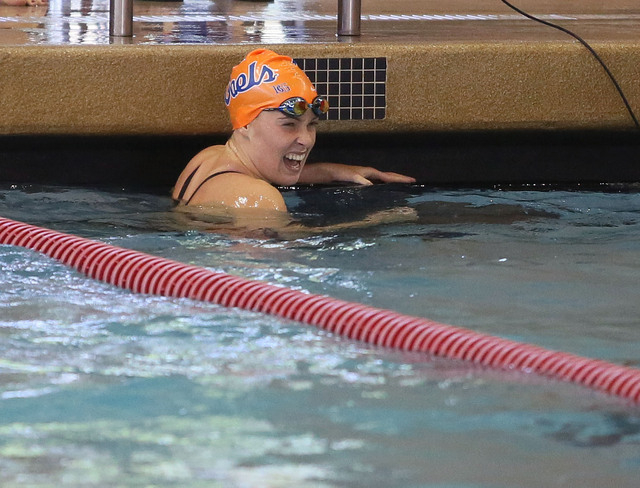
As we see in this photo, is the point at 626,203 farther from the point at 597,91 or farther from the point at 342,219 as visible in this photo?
the point at 342,219

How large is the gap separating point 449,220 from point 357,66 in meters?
0.97

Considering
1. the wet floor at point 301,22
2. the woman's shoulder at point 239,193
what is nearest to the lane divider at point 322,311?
the woman's shoulder at point 239,193

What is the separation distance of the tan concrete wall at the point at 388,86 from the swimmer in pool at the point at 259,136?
0.31 metres

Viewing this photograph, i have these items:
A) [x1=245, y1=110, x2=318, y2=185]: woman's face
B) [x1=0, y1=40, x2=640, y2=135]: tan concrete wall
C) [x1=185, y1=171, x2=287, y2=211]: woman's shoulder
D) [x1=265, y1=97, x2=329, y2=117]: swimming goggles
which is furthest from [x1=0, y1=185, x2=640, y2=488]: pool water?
[x1=0, y1=40, x2=640, y2=135]: tan concrete wall

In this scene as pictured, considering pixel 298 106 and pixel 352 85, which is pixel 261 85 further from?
pixel 352 85

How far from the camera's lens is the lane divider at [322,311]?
273 cm

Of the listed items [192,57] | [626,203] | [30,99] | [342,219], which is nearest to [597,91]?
[626,203]

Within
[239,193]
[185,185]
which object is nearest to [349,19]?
[185,185]

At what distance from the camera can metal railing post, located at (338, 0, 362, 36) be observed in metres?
5.73

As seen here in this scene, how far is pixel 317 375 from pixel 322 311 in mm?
456

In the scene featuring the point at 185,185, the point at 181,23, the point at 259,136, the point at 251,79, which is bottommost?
the point at 185,185

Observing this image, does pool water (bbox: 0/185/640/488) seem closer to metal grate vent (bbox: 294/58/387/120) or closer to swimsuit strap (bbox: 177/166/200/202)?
swimsuit strap (bbox: 177/166/200/202)

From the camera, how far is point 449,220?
4699 millimetres

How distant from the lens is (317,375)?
273cm
